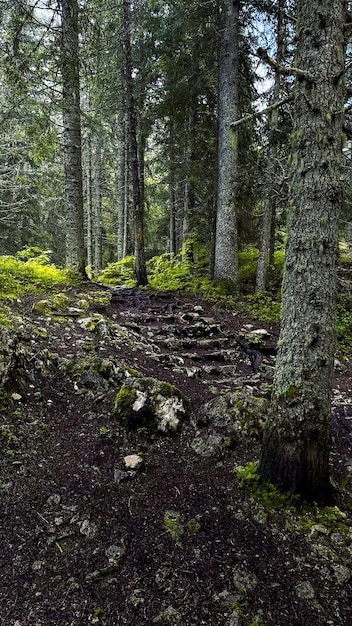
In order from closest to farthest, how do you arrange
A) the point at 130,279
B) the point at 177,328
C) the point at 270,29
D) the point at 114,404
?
the point at 114,404
the point at 177,328
the point at 270,29
the point at 130,279

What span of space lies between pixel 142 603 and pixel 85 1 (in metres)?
13.2

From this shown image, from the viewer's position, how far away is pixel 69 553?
2.40 metres

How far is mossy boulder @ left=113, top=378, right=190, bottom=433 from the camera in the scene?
3.90m

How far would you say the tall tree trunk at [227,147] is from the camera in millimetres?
10250

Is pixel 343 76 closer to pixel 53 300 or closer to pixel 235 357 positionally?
pixel 235 357

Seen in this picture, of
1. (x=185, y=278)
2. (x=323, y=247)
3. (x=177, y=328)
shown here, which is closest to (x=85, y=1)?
(x=185, y=278)

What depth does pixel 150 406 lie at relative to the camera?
13.1ft

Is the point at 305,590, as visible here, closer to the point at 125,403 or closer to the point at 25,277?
the point at 125,403

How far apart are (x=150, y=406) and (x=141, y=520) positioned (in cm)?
138

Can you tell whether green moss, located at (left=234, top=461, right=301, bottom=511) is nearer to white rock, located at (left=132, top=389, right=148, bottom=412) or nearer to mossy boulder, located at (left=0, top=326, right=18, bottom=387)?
white rock, located at (left=132, top=389, right=148, bottom=412)

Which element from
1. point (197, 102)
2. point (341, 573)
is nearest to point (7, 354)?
point (341, 573)

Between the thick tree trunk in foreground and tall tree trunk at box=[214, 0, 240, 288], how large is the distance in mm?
7876

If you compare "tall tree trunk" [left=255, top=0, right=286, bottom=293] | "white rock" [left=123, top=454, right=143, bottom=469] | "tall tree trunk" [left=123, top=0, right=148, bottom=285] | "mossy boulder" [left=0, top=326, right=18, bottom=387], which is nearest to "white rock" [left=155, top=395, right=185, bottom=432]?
"white rock" [left=123, top=454, right=143, bottom=469]

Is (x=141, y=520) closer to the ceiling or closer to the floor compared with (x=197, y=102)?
closer to the floor
